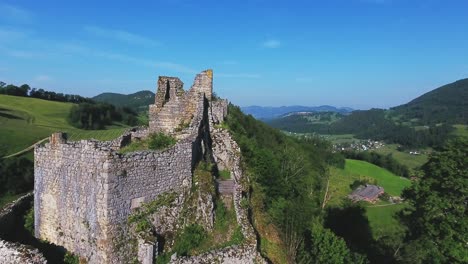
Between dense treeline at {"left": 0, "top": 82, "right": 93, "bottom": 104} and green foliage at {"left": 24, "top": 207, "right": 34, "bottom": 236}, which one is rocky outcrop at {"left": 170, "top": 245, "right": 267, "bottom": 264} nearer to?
green foliage at {"left": 24, "top": 207, "right": 34, "bottom": 236}

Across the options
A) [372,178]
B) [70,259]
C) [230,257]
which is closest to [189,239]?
[230,257]

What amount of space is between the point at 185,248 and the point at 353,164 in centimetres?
10151

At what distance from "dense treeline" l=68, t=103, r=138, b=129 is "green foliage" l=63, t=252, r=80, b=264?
3580 inches

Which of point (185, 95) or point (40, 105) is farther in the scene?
point (40, 105)

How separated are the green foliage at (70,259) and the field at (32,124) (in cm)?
4506

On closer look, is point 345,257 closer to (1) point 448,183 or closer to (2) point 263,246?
(2) point 263,246

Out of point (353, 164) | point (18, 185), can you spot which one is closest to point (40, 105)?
point (18, 185)

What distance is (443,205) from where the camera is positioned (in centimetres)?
2089

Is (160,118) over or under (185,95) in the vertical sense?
under

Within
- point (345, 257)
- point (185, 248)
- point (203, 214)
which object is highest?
point (203, 214)

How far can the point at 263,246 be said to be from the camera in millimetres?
18672

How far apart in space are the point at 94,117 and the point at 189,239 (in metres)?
97.7

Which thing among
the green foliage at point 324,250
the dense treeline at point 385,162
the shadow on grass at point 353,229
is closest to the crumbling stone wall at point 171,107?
the green foliage at point 324,250

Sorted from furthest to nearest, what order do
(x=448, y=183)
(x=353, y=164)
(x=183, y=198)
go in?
1. (x=353, y=164)
2. (x=448, y=183)
3. (x=183, y=198)
